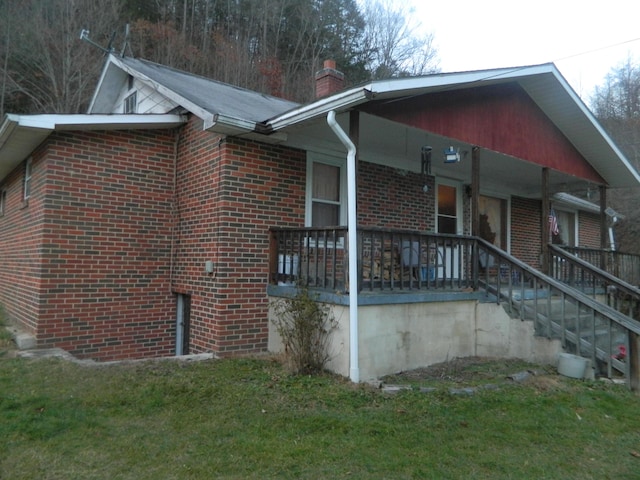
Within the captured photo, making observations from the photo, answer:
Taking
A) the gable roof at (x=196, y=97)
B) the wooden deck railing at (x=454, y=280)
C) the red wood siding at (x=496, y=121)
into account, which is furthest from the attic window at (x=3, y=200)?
the red wood siding at (x=496, y=121)

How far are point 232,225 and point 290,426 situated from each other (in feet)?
10.8

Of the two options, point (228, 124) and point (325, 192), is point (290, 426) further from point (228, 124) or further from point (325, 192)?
point (325, 192)

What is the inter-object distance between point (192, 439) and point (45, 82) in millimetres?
19215

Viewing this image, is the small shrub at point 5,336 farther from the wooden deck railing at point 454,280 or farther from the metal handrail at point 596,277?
the metal handrail at point 596,277

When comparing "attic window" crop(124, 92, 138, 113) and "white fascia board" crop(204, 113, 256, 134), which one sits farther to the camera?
"attic window" crop(124, 92, 138, 113)

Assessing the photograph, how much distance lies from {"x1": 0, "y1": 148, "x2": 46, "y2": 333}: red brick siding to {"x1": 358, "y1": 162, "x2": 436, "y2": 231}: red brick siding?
524 centimetres

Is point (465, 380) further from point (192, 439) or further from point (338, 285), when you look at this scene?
point (192, 439)

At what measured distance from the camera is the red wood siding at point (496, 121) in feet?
21.8

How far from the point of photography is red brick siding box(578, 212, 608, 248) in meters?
15.6

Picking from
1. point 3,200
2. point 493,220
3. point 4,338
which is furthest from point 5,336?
point 493,220

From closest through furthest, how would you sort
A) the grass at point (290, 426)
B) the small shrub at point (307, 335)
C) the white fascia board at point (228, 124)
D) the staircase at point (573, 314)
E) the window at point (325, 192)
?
the grass at point (290, 426), the small shrub at point (307, 335), the staircase at point (573, 314), the white fascia board at point (228, 124), the window at point (325, 192)

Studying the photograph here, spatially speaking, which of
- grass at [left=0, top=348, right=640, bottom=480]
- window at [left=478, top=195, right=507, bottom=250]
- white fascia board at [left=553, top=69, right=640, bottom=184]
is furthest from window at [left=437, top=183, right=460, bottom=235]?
grass at [left=0, top=348, right=640, bottom=480]

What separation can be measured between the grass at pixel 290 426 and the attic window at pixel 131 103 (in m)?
6.03

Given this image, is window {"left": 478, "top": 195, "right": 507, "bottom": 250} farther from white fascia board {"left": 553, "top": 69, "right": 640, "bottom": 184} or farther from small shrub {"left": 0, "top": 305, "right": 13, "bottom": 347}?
small shrub {"left": 0, "top": 305, "right": 13, "bottom": 347}
